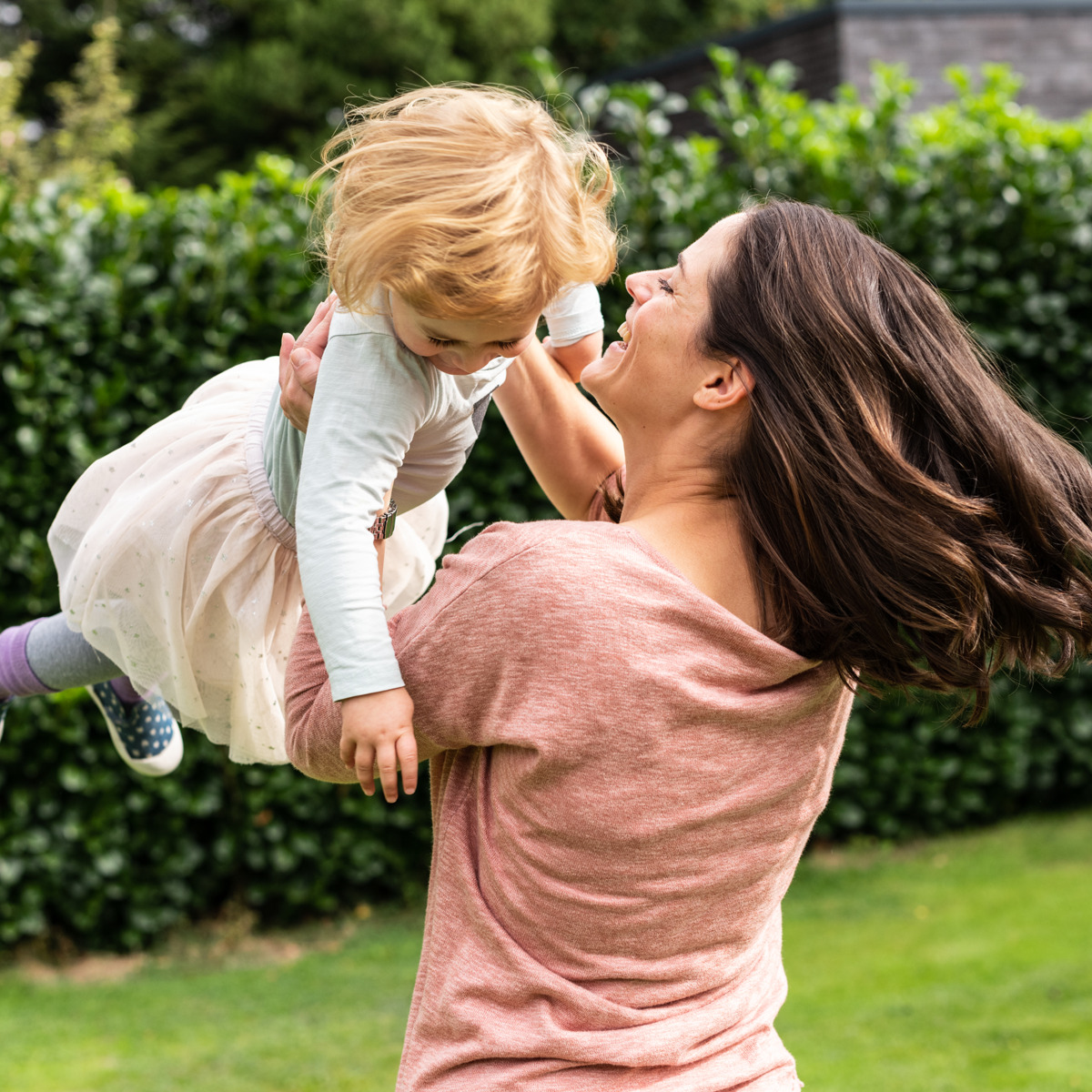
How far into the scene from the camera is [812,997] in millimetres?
4090

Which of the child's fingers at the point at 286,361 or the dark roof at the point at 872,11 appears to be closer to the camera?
the child's fingers at the point at 286,361

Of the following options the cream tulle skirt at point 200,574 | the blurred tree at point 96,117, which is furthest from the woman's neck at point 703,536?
the blurred tree at point 96,117

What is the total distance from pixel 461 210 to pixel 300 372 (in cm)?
31

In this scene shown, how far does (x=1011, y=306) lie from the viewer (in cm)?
502

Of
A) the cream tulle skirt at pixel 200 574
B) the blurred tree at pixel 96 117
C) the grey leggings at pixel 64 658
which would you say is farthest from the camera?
the blurred tree at pixel 96 117

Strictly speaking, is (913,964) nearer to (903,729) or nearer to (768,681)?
(903,729)

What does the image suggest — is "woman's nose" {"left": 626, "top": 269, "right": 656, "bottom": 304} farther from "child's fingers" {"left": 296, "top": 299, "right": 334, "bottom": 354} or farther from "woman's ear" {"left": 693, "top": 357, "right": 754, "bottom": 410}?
"child's fingers" {"left": 296, "top": 299, "right": 334, "bottom": 354}

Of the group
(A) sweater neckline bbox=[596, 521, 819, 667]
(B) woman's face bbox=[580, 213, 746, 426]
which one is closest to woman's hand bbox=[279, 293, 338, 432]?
(B) woman's face bbox=[580, 213, 746, 426]

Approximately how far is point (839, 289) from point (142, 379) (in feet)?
10.9

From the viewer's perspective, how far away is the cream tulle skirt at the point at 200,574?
5.97 feet

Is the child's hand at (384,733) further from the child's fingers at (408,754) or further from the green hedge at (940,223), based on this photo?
the green hedge at (940,223)

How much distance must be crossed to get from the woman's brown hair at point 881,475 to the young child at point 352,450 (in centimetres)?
27

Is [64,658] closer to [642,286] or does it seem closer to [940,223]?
[642,286]

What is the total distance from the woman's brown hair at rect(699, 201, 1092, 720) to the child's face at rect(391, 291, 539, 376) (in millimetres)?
254
